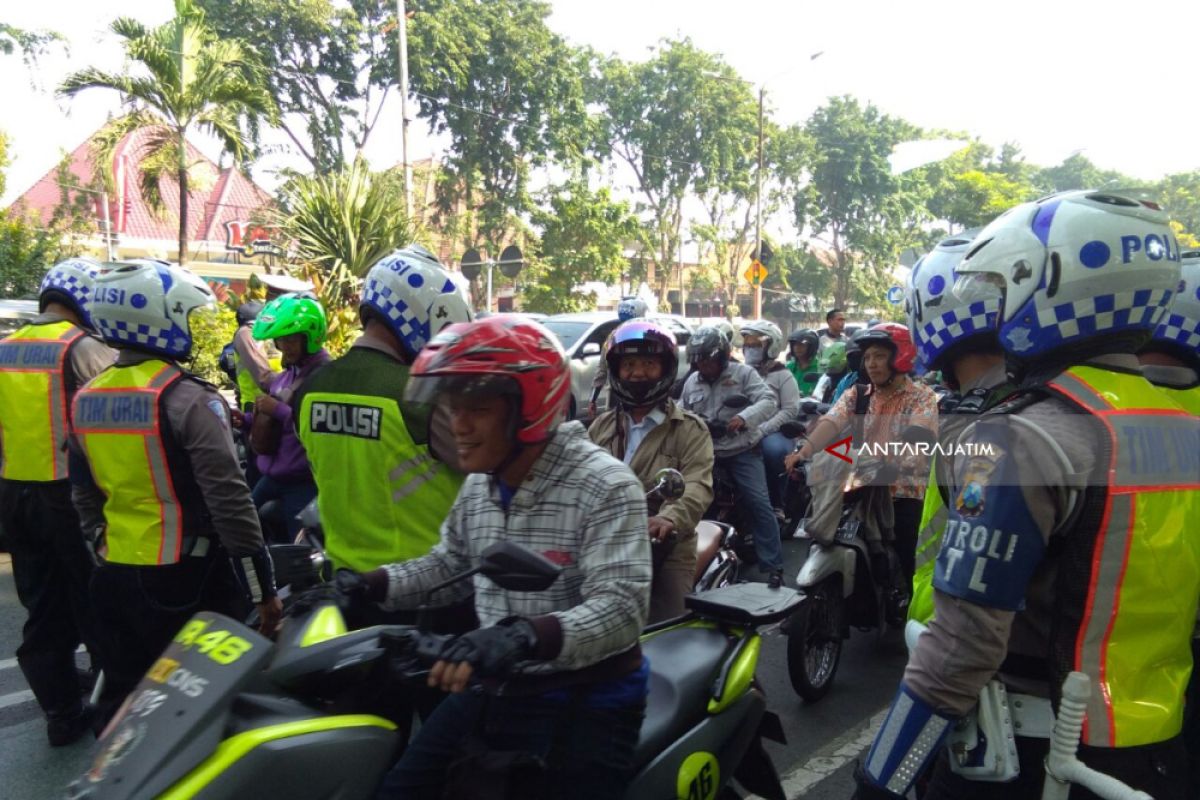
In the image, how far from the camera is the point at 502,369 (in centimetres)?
194

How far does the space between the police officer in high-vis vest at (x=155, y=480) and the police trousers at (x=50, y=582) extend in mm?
885

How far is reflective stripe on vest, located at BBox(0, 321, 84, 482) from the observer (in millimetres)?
4004

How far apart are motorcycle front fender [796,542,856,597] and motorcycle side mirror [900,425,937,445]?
65 centimetres

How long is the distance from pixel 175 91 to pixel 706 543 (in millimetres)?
14552

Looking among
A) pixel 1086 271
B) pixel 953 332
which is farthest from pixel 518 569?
pixel 953 332

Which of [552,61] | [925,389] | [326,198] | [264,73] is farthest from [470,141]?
[925,389]

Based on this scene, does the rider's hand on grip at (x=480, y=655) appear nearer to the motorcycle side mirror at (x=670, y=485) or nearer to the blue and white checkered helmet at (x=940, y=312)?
the blue and white checkered helmet at (x=940, y=312)

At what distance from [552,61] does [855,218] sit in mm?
17218

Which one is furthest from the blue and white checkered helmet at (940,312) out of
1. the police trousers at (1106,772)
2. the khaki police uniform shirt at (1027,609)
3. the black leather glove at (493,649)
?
the black leather glove at (493,649)

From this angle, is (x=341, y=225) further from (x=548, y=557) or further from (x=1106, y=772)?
(x=1106, y=772)

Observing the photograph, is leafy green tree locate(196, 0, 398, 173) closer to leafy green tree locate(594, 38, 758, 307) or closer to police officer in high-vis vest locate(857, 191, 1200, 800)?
leafy green tree locate(594, 38, 758, 307)

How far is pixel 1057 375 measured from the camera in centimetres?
181

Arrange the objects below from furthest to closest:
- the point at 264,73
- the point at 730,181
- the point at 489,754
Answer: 1. the point at 730,181
2. the point at 264,73
3. the point at 489,754

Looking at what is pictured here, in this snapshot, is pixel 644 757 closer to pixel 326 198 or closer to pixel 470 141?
pixel 326 198
